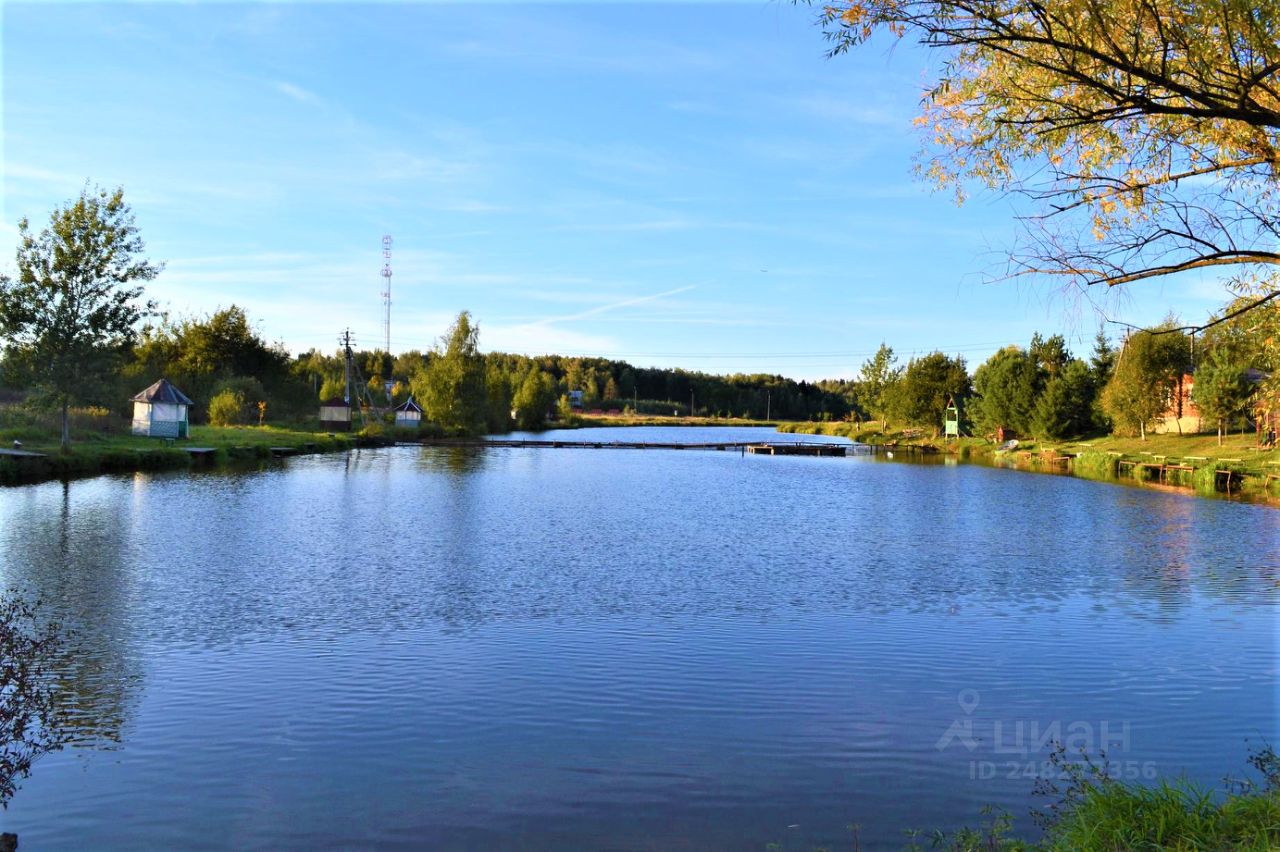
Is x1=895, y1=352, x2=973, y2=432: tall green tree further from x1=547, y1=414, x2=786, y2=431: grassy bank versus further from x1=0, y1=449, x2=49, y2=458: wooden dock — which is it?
x1=0, y1=449, x2=49, y2=458: wooden dock

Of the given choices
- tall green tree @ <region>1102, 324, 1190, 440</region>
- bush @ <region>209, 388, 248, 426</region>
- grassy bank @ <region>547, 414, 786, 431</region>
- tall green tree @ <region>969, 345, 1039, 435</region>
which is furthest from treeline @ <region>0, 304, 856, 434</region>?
tall green tree @ <region>1102, 324, 1190, 440</region>

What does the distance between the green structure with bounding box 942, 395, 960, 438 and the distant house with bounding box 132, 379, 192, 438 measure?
2350 inches

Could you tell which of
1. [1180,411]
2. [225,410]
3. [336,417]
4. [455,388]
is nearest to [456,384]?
[455,388]

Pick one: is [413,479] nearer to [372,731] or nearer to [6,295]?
[6,295]

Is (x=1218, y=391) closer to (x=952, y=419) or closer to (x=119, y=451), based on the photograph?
(x=952, y=419)

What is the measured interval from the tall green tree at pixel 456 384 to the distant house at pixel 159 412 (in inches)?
1432

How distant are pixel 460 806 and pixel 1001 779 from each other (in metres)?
4.23

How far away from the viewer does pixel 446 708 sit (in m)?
9.41

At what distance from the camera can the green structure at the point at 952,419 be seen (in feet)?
267

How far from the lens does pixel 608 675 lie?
10641 mm

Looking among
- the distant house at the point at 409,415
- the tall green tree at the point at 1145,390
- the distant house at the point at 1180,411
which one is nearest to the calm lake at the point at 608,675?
the tall green tree at the point at 1145,390

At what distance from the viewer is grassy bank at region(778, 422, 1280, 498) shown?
39.7 m

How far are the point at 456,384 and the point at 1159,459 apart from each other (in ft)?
181

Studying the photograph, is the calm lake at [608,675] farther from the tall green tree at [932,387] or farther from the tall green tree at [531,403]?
the tall green tree at [531,403]
